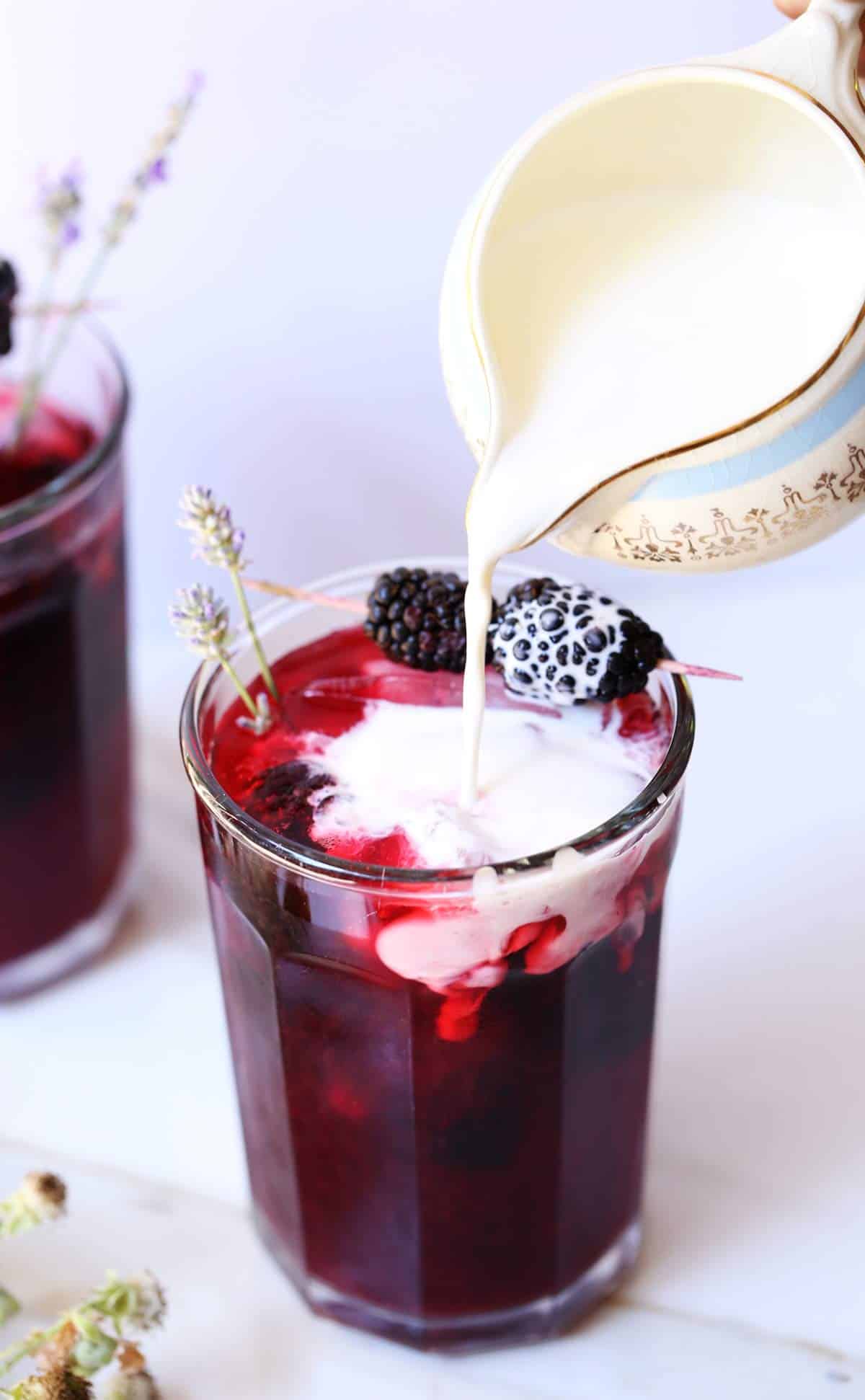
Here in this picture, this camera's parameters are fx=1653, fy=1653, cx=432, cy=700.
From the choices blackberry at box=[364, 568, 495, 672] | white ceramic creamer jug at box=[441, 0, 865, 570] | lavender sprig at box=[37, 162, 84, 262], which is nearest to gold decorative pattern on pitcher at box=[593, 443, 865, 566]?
white ceramic creamer jug at box=[441, 0, 865, 570]

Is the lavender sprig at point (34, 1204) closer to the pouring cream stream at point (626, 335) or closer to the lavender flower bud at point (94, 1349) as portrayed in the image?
the lavender flower bud at point (94, 1349)

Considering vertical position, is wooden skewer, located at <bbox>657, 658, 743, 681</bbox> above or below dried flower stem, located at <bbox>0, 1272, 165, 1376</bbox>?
above

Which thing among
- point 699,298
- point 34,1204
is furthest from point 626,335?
point 34,1204

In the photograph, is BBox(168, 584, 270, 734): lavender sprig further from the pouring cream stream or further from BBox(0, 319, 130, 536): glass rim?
BBox(0, 319, 130, 536): glass rim

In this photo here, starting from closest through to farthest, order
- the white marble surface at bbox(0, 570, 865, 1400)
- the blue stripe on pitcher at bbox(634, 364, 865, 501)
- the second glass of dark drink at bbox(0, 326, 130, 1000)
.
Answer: the blue stripe on pitcher at bbox(634, 364, 865, 501), the white marble surface at bbox(0, 570, 865, 1400), the second glass of dark drink at bbox(0, 326, 130, 1000)

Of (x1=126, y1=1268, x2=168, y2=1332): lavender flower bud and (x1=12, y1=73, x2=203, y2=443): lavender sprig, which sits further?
(x1=12, y1=73, x2=203, y2=443): lavender sprig

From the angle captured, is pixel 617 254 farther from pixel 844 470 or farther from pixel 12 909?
pixel 12 909

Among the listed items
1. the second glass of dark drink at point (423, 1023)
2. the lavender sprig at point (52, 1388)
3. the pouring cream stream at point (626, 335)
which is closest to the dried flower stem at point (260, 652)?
the second glass of dark drink at point (423, 1023)

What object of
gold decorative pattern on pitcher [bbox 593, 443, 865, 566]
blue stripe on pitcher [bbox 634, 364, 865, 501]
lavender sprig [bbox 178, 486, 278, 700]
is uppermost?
blue stripe on pitcher [bbox 634, 364, 865, 501]

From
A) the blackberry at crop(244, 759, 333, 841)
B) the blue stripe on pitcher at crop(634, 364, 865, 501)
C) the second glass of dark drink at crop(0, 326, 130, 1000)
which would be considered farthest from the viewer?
the second glass of dark drink at crop(0, 326, 130, 1000)
